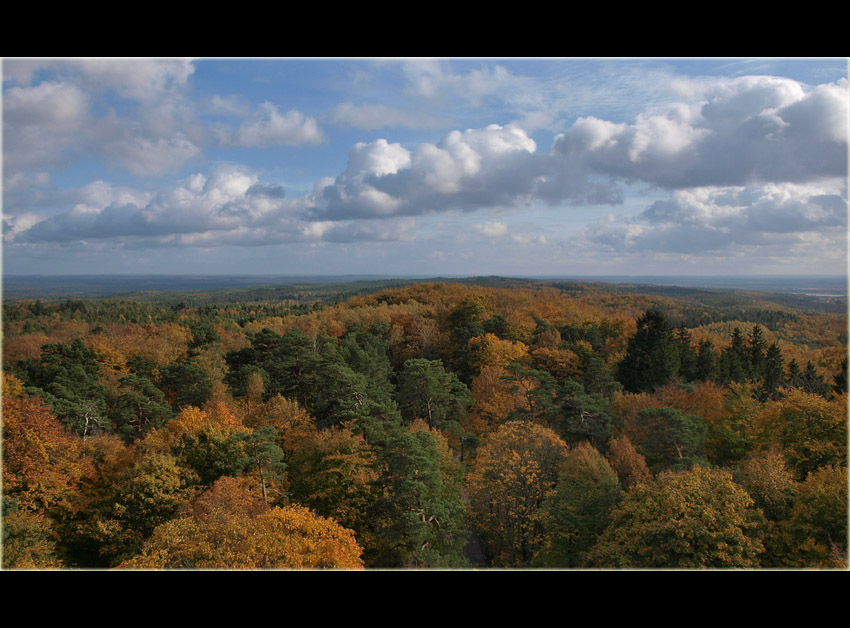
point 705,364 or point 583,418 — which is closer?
point 583,418

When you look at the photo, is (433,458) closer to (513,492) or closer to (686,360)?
(513,492)

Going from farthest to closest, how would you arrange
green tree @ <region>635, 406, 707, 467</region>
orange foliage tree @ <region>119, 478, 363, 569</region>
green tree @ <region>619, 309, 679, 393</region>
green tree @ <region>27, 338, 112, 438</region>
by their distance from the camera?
green tree @ <region>619, 309, 679, 393</region> < green tree @ <region>27, 338, 112, 438</region> < green tree @ <region>635, 406, 707, 467</region> < orange foliage tree @ <region>119, 478, 363, 569</region>

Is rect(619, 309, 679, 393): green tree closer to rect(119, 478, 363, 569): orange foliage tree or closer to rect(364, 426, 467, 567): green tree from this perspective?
rect(364, 426, 467, 567): green tree

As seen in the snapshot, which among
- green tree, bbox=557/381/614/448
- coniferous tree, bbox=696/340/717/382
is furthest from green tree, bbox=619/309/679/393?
green tree, bbox=557/381/614/448

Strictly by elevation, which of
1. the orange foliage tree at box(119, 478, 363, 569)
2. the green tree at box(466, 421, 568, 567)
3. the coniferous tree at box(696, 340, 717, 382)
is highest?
the coniferous tree at box(696, 340, 717, 382)

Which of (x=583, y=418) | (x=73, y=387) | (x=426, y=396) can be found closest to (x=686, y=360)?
(x=583, y=418)

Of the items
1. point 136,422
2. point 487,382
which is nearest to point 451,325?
point 487,382

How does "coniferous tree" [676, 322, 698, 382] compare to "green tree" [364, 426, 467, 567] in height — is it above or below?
above

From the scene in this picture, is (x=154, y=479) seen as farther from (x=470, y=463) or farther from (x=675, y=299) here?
(x=675, y=299)
